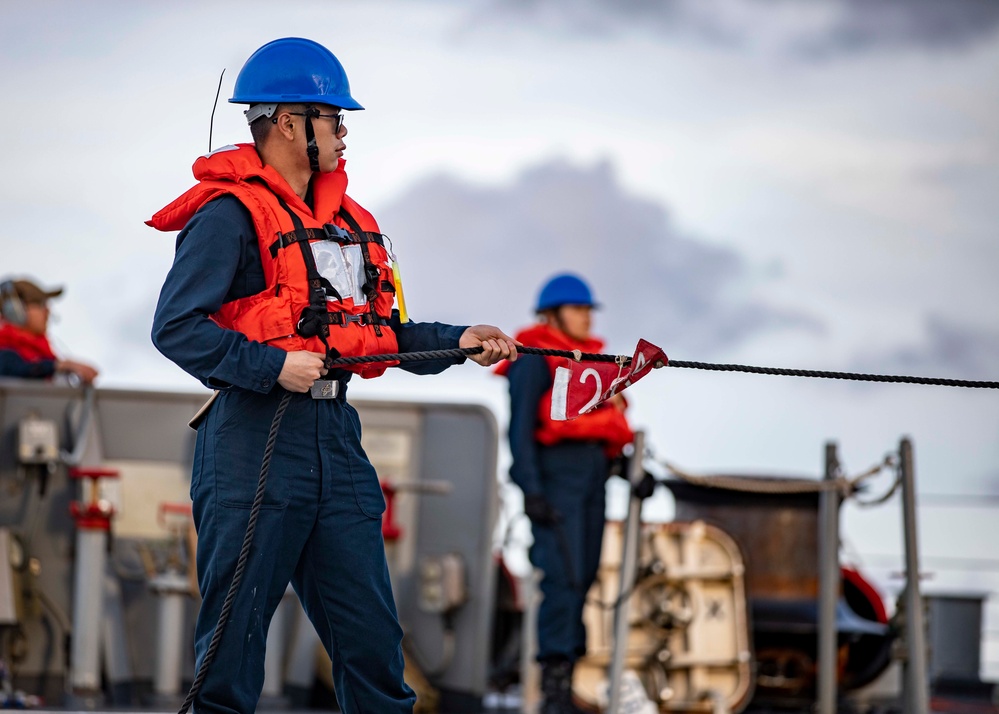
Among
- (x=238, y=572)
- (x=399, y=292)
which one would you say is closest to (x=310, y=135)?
(x=399, y=292)

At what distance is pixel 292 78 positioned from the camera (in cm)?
338

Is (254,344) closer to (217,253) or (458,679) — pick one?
(217,253)

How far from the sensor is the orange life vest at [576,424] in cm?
646

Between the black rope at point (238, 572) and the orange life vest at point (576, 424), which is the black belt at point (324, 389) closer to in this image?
the black rope at point (238, 572)

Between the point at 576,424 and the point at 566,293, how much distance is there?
2.34 feet

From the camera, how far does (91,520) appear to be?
699cm

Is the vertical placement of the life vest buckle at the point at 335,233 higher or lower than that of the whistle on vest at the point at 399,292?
higher

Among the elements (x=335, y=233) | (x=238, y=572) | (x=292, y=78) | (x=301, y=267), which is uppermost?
(x=292, y=78)

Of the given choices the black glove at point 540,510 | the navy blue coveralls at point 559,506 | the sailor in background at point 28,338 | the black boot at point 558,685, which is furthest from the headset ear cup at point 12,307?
the black boot at point 558,685

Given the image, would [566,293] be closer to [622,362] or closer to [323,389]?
[622,362]

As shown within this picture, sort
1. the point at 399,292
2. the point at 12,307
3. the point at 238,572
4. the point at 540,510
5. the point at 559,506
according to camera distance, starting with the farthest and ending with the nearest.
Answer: the point at 12,307 < the point at 559,506 < the point at 540,510 < the point at 399,292 < the point at 238,572

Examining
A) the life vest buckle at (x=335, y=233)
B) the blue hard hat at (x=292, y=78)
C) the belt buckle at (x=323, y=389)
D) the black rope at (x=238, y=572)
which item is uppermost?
the blue hard hat at (x=292, y=78)

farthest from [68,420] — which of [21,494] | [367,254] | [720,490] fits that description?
[367,254]

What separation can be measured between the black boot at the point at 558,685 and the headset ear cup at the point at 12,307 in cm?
327
